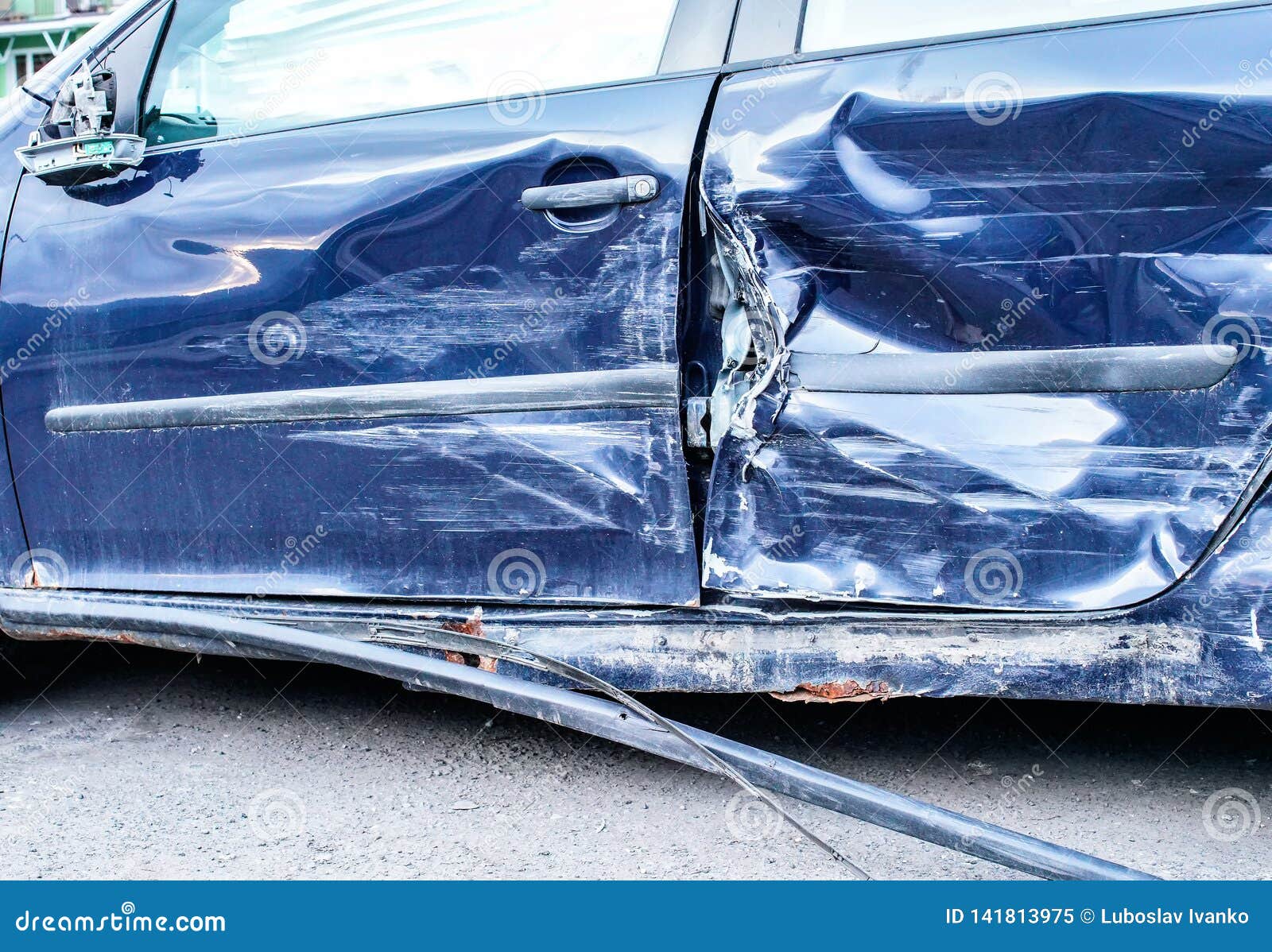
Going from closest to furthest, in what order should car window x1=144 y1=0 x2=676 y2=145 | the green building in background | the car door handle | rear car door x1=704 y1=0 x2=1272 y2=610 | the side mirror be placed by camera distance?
rear car door x1=704 y1=0 x2=1272 y2=610 < the car door handle < car window x1=144 y1=0 x2=676 y2=145 < the side mirror < the green building in background

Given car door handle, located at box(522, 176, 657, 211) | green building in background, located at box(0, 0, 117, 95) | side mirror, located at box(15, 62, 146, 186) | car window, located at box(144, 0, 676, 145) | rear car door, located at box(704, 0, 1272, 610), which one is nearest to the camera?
rear car door, located at box(704, 0, 1272, 610)

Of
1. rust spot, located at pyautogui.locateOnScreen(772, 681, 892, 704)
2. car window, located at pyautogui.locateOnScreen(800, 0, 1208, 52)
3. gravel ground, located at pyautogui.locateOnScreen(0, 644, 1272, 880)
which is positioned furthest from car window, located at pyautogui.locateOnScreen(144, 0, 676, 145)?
gravel ground, located at pyautogui.locateOnScreen(0, 644, 1272, 880)

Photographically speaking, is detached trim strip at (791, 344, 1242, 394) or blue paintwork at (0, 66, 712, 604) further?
blue paintwork at (0, 66, 712, 604)

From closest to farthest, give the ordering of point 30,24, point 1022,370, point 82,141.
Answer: point 1022,370 → point 82,141 → point 30,24

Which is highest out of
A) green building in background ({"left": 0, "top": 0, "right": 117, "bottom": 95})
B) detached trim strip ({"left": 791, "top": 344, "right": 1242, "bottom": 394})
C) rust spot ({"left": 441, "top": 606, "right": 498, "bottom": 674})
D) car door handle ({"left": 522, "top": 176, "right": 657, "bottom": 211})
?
green building in background ({"left": 0, "top": 0, "right": 117, "bottom": 95})

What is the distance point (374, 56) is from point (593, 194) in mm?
686

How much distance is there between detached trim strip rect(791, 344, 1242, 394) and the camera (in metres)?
1.63

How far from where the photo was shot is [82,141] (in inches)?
82.6

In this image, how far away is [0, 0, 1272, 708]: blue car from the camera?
1646 mm

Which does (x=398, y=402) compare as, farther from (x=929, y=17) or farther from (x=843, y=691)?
(x=929, y=17)

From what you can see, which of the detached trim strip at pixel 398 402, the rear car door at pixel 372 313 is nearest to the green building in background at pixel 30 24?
the rear car door at pixel 372 313

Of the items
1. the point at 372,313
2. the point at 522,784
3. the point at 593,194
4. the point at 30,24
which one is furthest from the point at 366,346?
the point at 30,24

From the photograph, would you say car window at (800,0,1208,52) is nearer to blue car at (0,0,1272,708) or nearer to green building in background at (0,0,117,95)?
blue car at (0,0,1272,708)

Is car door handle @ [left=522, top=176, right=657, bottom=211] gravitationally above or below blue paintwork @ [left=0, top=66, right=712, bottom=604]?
above
